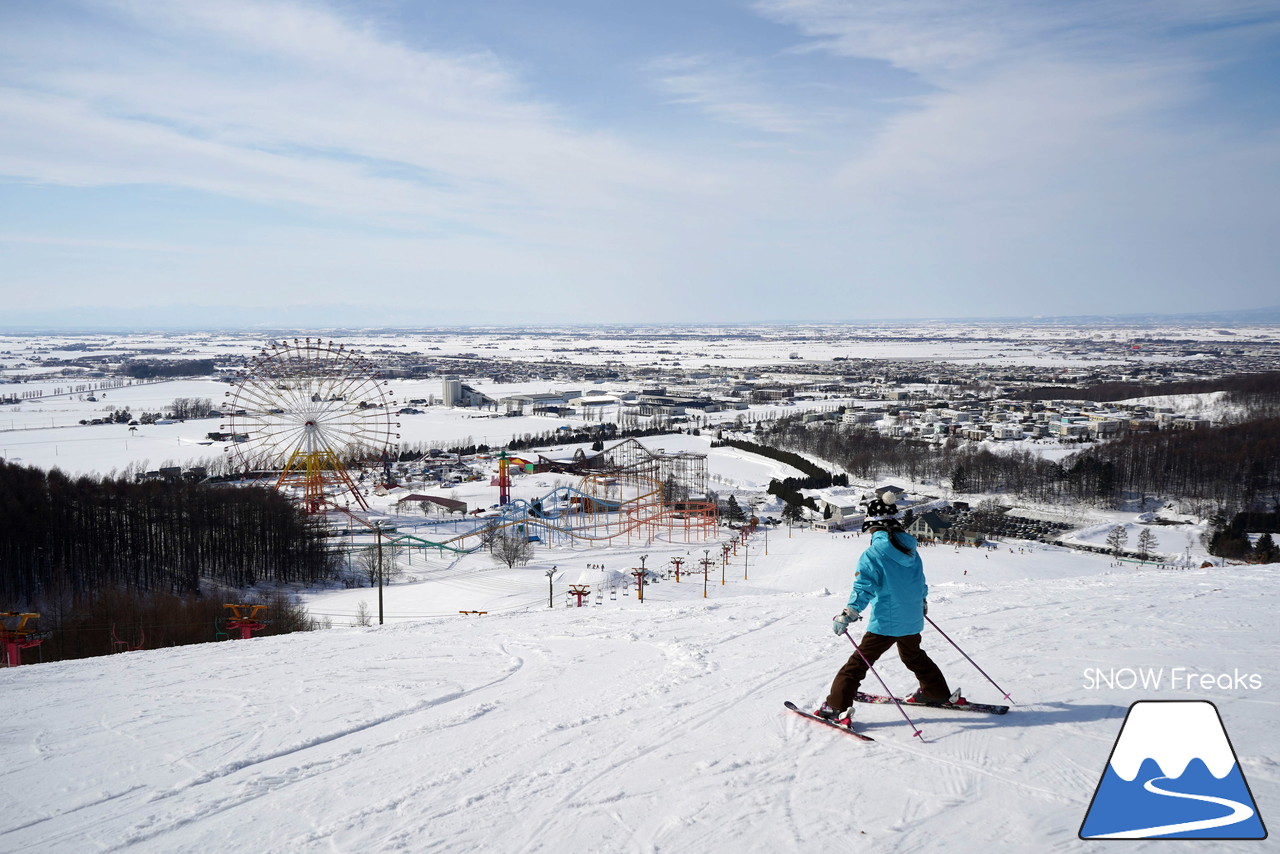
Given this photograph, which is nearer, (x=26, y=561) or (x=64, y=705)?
(x=64, y=705)

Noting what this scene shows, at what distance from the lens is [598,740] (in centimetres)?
474

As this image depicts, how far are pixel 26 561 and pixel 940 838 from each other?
1143 inches

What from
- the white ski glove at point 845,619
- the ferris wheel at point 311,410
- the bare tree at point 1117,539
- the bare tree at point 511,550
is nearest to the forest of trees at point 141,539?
the ferris wheel at point 311,410

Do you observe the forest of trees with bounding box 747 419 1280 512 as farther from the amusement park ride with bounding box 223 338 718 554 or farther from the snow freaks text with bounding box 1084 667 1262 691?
the snow freaks text with bounding box 1084 667 1262 691

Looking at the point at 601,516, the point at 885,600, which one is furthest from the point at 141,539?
the point at 885,600

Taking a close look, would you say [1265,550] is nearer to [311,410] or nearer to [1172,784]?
[1172,784]

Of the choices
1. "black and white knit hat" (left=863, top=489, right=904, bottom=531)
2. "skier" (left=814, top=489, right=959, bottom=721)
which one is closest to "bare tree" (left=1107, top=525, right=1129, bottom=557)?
"skier" (left=814, top=489, right=959, bottom=721)

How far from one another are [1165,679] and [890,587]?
2637mm

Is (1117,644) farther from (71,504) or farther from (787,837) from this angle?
(71,504)

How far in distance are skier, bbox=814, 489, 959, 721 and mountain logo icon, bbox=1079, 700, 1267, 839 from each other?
1.23m

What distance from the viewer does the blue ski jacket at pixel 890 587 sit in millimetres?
4625

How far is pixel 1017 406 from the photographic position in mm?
79188

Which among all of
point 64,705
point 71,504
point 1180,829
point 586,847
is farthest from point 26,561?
point 1180,829

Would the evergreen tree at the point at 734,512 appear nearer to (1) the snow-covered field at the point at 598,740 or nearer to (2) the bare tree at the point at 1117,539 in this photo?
(2) the bare tree at the point at 1117,539
